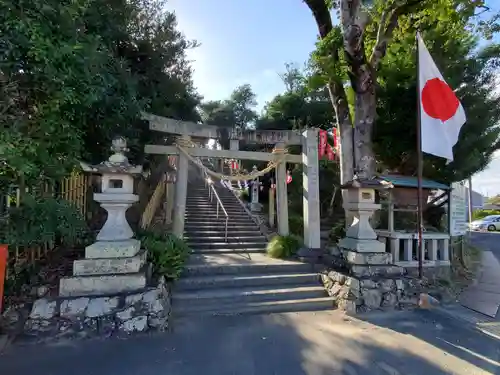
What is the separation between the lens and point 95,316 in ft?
11.5

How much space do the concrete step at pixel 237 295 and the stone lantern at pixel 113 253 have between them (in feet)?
2.39

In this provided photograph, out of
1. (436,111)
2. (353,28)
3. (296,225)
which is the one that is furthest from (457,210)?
(353,28)

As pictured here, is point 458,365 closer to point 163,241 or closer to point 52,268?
point 163,241

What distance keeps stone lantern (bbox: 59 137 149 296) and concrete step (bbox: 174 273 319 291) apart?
2.64 feet

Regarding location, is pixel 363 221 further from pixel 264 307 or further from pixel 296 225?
pixel 296 225

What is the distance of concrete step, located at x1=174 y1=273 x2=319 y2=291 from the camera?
4715 mm

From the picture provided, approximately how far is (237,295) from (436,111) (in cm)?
486

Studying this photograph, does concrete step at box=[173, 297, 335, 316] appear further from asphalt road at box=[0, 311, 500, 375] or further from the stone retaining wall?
the stone retaining wall

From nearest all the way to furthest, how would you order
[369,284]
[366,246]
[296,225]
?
[369,284] → [366,246] → [296,225]

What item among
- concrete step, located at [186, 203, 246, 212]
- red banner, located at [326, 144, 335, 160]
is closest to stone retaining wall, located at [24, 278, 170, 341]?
red banner, located at [326, 144, 335, 160]

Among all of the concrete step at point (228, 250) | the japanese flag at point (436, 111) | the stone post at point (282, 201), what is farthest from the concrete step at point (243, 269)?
the japanese flag at point (436, 111)

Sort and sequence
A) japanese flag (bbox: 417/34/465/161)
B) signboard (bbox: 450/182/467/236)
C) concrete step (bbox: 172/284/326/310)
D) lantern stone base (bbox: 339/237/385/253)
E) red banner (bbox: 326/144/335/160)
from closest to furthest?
concrete step (bbox: 172/284/326/310), lantern stone base (bbox: 339/237/385/253), japanese flag (bbox: 417/34/465/161), signboard (bbox: 450/182/467/236), red banner (bbox: 326/144/335/160)

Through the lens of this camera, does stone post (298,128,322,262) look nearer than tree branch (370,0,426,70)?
No

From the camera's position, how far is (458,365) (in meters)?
3.04
